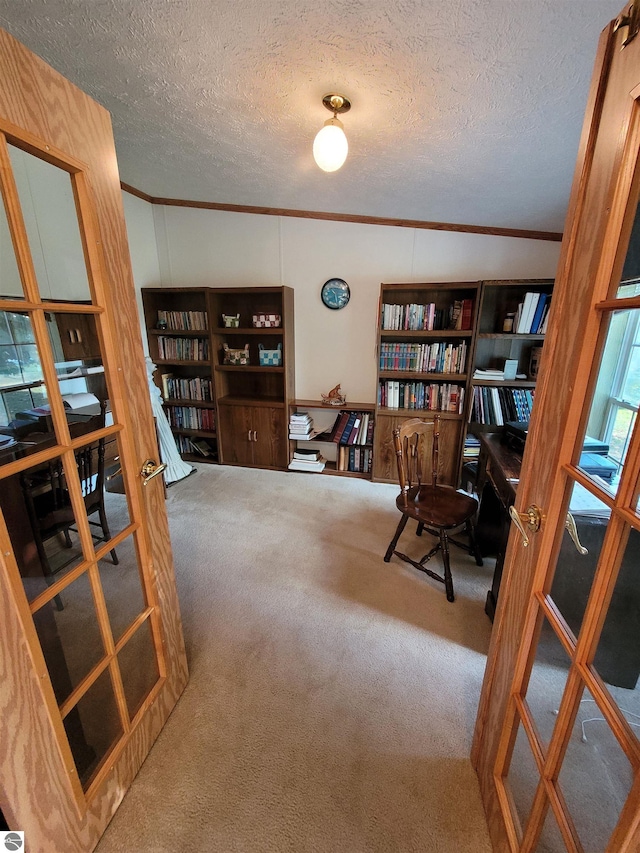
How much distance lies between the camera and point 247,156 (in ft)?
6.88

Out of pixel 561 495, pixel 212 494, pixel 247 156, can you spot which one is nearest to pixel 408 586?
pixel 561 495

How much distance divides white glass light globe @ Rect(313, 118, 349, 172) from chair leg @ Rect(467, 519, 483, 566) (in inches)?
82.9

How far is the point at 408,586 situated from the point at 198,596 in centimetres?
117

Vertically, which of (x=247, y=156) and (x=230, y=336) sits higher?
(x=247, y=156)

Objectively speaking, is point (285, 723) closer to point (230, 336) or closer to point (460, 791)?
point (460, 791)

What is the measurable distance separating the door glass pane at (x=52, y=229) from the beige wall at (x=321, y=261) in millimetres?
2508

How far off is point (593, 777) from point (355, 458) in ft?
8.80

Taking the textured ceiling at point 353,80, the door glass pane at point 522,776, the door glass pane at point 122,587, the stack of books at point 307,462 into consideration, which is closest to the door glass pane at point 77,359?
the door glass pane at point 122,587

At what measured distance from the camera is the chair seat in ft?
6.01

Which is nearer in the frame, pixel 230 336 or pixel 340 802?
pixel 340 802

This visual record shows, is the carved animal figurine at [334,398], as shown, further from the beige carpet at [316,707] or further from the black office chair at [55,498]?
the black office chair at [55,498]

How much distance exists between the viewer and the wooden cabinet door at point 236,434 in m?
3.42

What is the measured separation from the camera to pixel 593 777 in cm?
67

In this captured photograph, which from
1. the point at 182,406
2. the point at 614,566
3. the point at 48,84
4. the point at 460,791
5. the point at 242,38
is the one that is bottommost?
the point at 460,791
